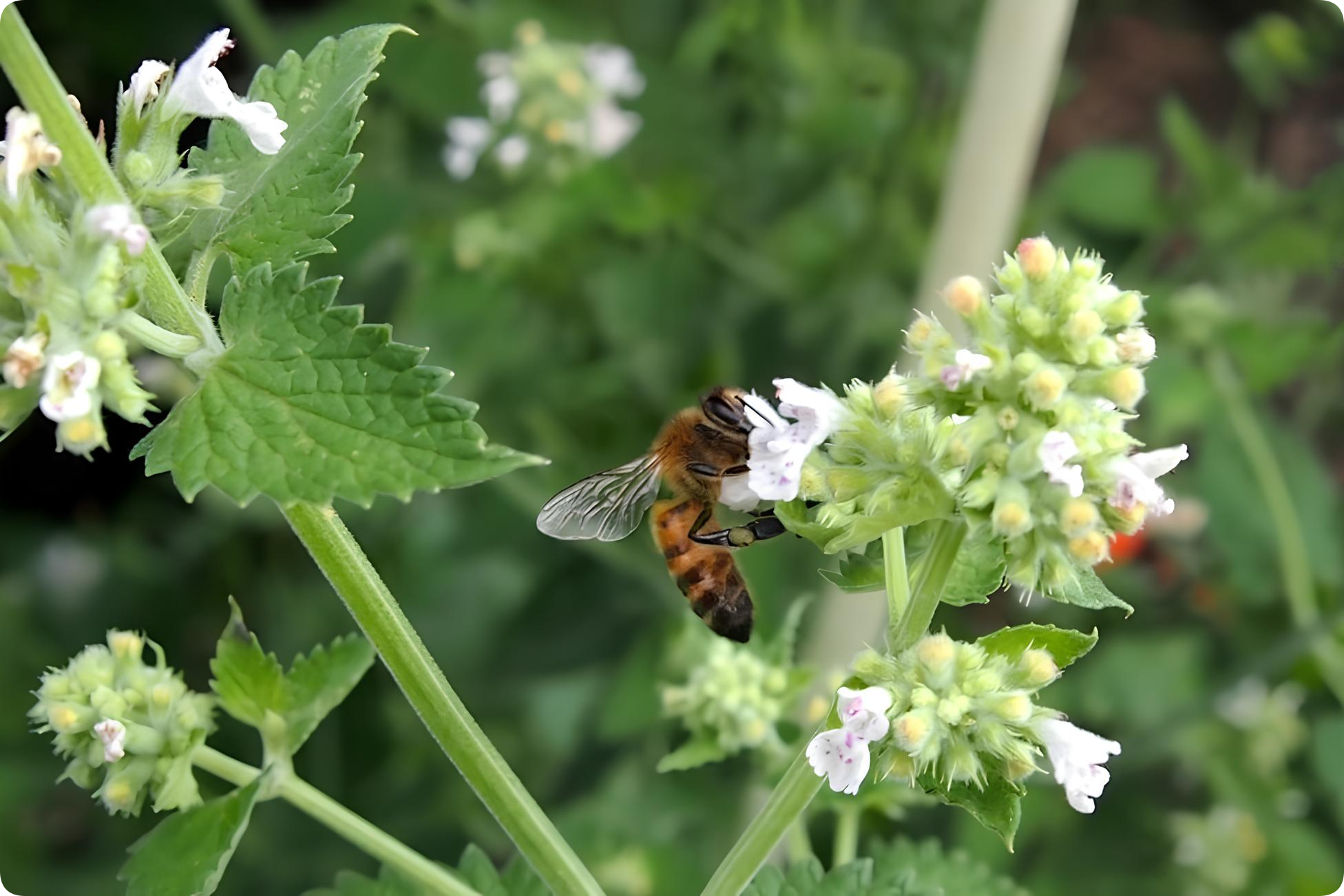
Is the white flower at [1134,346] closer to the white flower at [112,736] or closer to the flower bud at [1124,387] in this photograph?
the flower bud at [1124,387]

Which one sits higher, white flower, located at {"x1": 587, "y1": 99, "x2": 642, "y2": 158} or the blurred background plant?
white flower, located at {"x1": 587, "y1": 99, "x2": 642, "y2": 158}

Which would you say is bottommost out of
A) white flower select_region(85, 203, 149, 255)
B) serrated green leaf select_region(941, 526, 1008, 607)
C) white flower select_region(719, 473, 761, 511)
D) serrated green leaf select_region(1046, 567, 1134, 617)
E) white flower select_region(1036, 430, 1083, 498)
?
white flower select_region(719, 473, 761, 511)

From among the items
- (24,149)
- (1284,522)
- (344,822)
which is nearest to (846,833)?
(344,822)

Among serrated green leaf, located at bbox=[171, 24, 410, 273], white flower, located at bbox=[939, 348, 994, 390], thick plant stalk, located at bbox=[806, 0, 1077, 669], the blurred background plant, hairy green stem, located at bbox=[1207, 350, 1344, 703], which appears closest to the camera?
white flower, located at bbox=[939, 348, 994, 390]

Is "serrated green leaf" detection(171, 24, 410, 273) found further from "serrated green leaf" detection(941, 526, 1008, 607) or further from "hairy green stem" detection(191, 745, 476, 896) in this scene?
"serrated green leaf" detection(941, 526, 1008, 607)

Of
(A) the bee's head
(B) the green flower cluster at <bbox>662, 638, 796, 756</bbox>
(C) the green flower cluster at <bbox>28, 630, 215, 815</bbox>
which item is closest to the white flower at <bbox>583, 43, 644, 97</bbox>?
(A) the bee's head

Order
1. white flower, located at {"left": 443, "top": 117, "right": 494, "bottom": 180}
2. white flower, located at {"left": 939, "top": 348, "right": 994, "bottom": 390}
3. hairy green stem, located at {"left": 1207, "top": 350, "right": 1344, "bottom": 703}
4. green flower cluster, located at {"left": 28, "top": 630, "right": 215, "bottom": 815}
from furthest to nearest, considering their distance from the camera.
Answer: white flower, located at {"left": 443, "top": 117, "right": 494, "bottom": 180}
hairy green stem, located at {"left": 1207, "top": 350, "right": 1344, "bottom": 703}
green flower cluster, located at {"left": 28, "top": 630, "right": 215, "bottom": 815}
white flower, located at {"left": 939, "top": 348, "right": 994, "bottom": 390}

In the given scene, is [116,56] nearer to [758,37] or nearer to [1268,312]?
[758,37]
